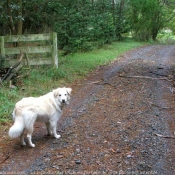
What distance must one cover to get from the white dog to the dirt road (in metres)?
0.39

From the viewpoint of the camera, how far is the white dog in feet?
16.6

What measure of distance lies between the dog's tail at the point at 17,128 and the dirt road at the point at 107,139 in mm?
424

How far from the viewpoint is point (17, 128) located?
4.91 m

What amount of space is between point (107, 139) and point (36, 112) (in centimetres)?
156

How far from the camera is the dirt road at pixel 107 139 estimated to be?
4.59m

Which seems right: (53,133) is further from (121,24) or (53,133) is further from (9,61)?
(121,24)

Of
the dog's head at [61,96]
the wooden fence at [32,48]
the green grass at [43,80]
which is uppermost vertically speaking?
the wooden fence at [32,48]

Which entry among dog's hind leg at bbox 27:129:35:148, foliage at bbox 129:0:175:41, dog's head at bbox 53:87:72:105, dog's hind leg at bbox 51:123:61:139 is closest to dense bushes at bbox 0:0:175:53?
dog's head at bbox 53:87:72:105

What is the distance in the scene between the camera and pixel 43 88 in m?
9.58

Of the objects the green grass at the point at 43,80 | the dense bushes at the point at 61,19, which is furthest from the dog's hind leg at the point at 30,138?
the dense bushes at the point at 61,19

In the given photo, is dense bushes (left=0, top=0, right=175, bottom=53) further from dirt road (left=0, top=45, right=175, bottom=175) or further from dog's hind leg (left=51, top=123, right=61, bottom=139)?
dog's hind leg (left=51, top=123, right=61, bottom=139)

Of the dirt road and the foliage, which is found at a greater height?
the foliage

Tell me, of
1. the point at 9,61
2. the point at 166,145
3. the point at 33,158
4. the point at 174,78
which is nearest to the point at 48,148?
the point at 33,158

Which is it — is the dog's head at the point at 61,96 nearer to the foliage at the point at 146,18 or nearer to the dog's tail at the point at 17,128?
the dog's tail at the point at 17,128
